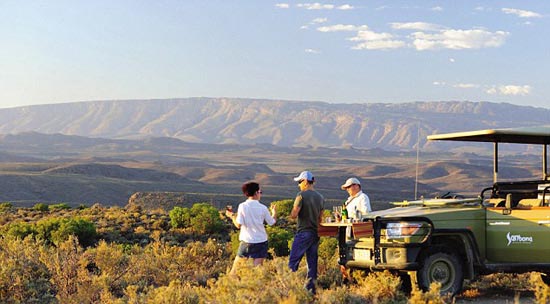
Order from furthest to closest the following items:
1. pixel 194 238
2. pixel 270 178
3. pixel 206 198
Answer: pixel 270 178
pixel 206 198
pixel 194 238

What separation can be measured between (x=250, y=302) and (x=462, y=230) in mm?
3420

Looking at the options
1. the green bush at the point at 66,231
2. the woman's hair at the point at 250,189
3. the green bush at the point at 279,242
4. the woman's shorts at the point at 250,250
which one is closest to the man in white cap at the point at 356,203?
the woman's hair at the point at 250,189

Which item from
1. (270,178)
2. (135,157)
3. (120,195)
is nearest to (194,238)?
(120,195)

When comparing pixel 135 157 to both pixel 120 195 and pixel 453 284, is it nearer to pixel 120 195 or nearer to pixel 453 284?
pixel 120 195

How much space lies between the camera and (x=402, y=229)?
10.0 meters

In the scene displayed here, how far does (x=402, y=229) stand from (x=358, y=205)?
3.41 ft

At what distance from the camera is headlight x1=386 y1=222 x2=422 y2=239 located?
10.0m

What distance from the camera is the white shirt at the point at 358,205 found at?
10789 millimetres

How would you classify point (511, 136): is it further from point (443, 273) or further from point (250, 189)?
point (250, 189)

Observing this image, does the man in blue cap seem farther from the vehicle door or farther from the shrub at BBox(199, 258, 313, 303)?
the vehicle door

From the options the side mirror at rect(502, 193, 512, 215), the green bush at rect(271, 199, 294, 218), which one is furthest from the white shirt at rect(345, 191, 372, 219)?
the green bush at rect(271, 199, 294, 218)

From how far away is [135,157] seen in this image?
174 m

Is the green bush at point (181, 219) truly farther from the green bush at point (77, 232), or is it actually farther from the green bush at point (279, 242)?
the green bush at point (279, 242)

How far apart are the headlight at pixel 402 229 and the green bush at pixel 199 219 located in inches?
618
